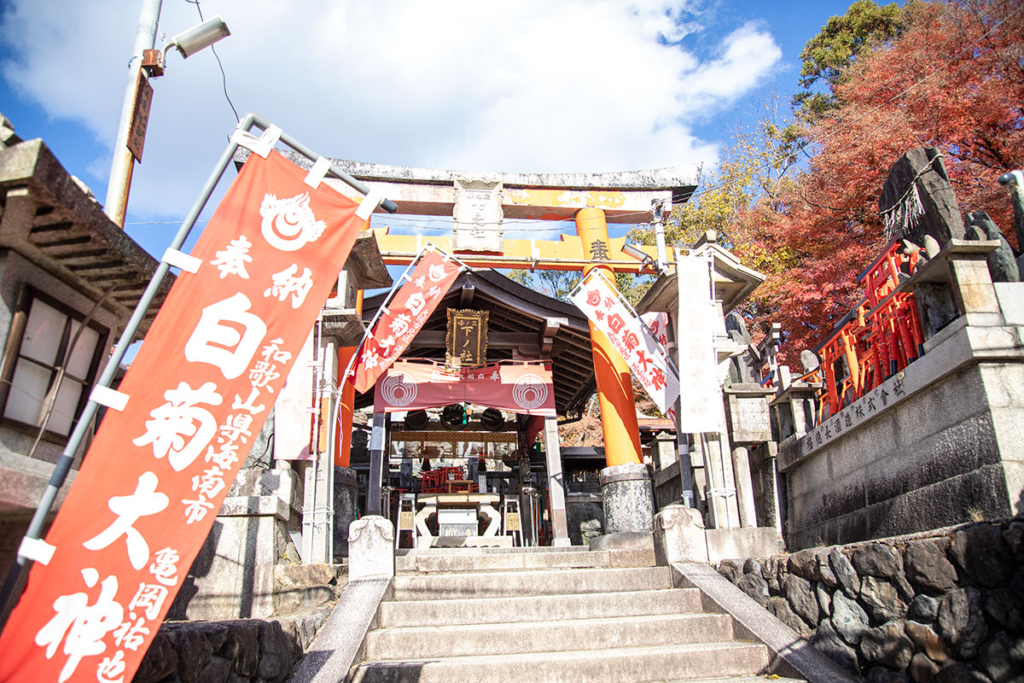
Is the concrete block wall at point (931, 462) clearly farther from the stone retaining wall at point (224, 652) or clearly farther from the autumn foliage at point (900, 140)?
the autumn foliage at point (900, 140)

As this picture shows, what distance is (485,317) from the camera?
1290 cm

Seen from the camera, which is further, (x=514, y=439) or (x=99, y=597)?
(x=514, y=439)

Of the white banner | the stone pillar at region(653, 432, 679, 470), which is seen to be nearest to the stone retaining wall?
the white banner

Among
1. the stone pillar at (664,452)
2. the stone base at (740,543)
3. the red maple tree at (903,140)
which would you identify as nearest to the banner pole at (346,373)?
the stone base at (740,543)

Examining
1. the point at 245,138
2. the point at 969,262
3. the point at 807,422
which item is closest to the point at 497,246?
the point at 807,422

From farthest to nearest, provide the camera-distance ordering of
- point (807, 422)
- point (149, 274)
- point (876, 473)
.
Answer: point (807, 422), point (876, 473), point (149, 274)

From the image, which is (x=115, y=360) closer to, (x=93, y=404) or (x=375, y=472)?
(x=93, y=404)

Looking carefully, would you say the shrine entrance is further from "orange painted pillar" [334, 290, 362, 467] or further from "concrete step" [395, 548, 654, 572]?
"concrete step" [395, 548, 654, 572]

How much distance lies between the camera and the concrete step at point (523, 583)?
268 inches

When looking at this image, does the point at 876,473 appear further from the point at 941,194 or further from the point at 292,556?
the point at 292,556

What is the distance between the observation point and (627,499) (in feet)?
34.2

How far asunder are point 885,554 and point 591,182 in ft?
32.6

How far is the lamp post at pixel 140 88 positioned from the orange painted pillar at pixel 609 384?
7436 millimetres

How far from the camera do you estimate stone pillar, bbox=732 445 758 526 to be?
316 inches
